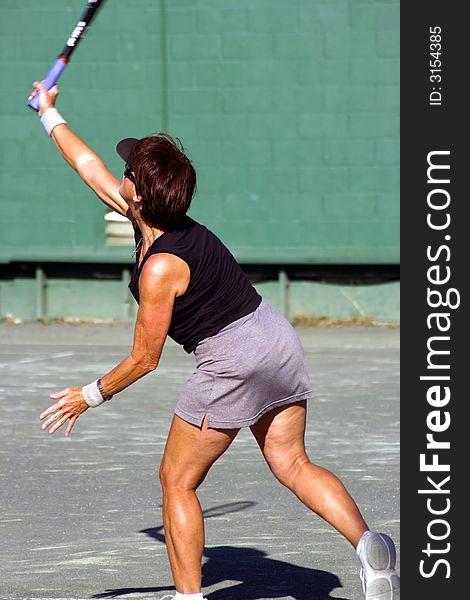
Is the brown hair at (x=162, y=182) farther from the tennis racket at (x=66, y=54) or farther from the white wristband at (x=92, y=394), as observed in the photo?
the tennis racket at (x=66, y=54)

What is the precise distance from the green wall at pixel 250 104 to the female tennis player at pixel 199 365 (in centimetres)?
924

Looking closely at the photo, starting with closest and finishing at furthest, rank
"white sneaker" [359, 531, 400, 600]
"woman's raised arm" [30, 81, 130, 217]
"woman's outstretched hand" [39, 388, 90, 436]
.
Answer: "white sneaker" [359, 531, 400, 600], "woman's outstretched hand" [39, 388, 90, 436], "woman's raised arm" [30, 81, 130, 217]

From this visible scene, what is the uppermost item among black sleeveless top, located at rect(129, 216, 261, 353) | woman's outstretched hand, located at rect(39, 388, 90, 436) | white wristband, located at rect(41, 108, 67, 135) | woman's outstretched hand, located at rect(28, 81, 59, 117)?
woman's outstretched hand, located at rect(28, 81, 59, 117)

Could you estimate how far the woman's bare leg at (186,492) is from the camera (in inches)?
214

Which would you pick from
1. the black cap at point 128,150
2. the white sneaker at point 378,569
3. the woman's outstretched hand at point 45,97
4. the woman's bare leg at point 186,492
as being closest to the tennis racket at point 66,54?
the woman's outstretched hand at point 45,97

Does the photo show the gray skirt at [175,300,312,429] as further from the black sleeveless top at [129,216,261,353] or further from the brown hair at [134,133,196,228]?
the brown hair at [134,133,196,228]

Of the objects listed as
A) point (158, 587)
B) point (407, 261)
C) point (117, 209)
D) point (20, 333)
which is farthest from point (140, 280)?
point (20, 333)

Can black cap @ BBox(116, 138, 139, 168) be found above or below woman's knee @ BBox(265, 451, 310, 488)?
above

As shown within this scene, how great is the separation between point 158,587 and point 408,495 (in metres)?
1.56

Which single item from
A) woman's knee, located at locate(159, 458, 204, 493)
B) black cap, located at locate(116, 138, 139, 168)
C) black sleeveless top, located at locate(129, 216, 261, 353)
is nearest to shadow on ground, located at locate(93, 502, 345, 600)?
woman's knee, located at locate(159, 458, 204, 493)

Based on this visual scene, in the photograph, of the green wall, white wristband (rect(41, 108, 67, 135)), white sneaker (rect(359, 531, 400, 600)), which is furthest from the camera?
the green wall

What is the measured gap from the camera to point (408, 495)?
16.1ft

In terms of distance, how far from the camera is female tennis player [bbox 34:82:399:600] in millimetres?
5383

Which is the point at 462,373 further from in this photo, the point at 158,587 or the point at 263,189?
the point at 263,189
